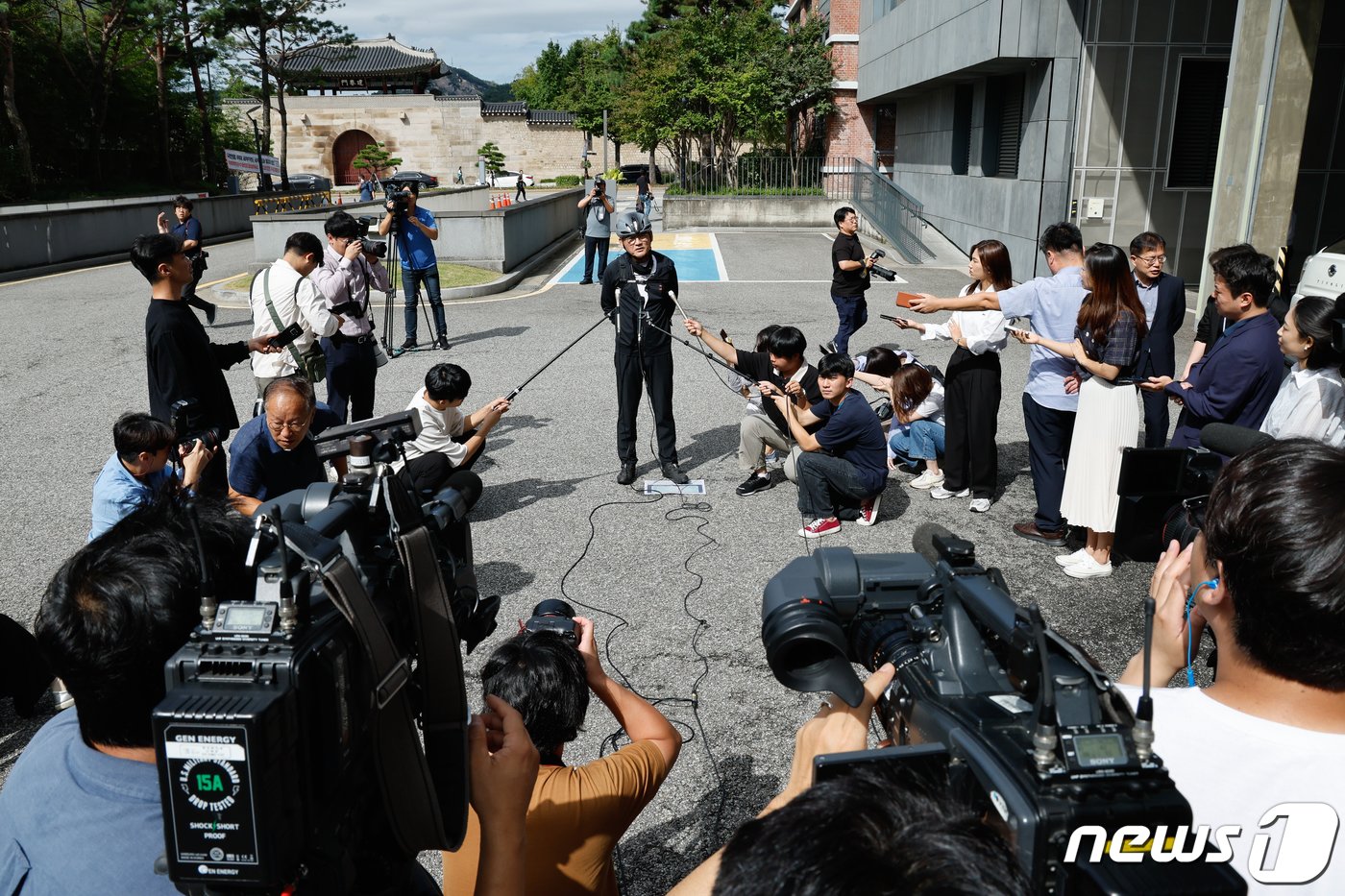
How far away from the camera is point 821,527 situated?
6.34 metres

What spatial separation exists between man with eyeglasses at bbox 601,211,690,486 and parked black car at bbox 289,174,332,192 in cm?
4470

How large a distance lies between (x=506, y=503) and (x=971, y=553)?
17.8 feet

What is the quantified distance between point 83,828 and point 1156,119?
1814 cm

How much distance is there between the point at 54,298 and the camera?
54.6ft

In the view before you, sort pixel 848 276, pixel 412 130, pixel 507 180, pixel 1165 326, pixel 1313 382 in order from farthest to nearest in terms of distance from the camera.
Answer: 1. pixel 412 130
2. pixel 507 180
3. pixel 848 276
4. pixel 1165 326
5. pixel 1313 382

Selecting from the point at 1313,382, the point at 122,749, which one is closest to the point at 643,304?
the point at 1313,382

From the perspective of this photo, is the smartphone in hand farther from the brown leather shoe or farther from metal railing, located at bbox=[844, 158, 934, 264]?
metal railing, located at bbox=[844, 158, 934, 264]

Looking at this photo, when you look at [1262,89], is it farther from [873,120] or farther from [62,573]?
[873,120]

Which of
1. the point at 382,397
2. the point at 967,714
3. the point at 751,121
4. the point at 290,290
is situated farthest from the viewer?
the point at 751,121

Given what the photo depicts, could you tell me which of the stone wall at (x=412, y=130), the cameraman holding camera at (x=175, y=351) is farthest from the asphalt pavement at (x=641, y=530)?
the stone wall at (x=412, y=130)

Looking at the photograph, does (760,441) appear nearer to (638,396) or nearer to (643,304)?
(638,396)

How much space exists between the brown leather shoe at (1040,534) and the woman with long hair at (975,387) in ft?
1.38

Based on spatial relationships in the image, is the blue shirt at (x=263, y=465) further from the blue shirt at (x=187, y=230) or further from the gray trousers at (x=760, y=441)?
the blue shirt at (x=187, y=230)

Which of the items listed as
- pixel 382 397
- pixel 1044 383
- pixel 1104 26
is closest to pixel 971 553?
pixel 1044 383
